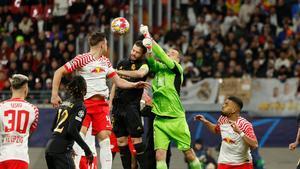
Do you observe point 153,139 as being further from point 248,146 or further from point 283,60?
point 283,60

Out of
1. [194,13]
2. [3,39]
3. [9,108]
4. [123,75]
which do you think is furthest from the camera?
[194,13]

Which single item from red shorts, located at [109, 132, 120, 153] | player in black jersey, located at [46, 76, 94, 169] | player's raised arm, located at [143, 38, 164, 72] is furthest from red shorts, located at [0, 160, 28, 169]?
red shorts, located at [109, 132, 120, 153]

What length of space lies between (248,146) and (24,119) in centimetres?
339

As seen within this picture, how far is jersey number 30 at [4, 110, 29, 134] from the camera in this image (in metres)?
11.4

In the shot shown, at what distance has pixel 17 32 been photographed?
25.9 m

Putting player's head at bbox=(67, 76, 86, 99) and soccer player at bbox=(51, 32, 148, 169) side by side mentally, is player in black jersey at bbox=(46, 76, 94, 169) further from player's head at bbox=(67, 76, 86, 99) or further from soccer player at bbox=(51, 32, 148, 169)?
soccer player at bbox=(51, 32, 148, 169)

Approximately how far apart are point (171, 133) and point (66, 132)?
230cm

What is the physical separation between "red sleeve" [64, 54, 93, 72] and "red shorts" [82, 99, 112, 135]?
57cm

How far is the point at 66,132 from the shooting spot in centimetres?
1169

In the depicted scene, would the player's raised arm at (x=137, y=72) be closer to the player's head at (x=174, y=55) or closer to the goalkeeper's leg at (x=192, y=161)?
the player's head at (x=174, y=55)

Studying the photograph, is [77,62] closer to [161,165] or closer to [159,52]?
[159,52]

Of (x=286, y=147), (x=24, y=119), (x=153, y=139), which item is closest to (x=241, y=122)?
(x=153, y=139)

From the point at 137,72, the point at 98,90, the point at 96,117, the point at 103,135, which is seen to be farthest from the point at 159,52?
the point at 103,135

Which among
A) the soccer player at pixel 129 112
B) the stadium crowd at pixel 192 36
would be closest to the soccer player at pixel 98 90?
the soccer player at pixel 129 112
